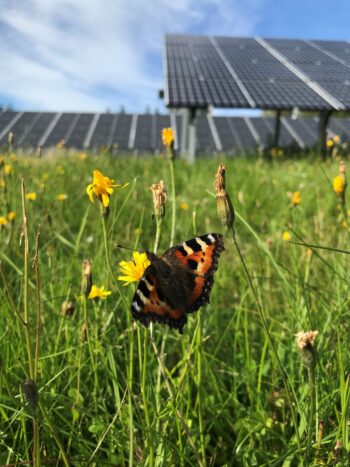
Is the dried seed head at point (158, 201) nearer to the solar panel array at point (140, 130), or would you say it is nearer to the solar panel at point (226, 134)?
the solar panel at point (226, 134)

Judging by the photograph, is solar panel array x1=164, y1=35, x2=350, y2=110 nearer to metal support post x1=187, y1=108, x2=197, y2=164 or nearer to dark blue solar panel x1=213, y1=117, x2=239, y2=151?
metal support post x1=187, y1=108, x2=197, y2=164

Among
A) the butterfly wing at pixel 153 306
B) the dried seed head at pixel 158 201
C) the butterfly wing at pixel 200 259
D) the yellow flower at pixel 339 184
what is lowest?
the butterfly wing at pixel 153 306

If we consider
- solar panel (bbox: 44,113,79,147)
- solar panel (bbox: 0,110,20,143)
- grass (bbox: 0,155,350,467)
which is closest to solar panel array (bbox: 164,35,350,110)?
solar panel (bbox: 44,113,79,147)

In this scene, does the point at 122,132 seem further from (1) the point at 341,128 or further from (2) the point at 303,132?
(1) the point at 341,128

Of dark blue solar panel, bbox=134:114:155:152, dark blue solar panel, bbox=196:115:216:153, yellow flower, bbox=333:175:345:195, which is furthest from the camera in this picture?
dark blue solar panel, bbox=134:114:155:152

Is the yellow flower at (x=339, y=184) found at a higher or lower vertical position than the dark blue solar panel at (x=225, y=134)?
lower

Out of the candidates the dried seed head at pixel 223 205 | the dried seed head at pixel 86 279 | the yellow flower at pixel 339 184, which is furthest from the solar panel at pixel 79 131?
the dried seed head at pixel 223 205

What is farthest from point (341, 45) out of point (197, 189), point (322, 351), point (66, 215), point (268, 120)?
point (322, 351)
